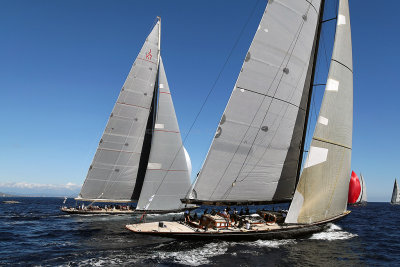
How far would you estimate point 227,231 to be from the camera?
56.0ft

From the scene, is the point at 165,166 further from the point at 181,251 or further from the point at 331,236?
the point at 331,236

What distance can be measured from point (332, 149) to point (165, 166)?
16256mm

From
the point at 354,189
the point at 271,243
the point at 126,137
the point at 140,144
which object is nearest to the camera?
the point at 271,243

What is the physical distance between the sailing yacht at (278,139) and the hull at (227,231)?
7cm

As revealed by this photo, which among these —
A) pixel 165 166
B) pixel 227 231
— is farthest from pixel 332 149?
pixel 165 166

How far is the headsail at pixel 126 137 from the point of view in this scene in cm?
3098

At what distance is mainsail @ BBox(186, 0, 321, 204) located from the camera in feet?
59.7

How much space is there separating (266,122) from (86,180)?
73.0 ft

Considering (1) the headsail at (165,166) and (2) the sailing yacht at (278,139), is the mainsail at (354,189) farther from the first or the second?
(1) the headsail at (165,166)

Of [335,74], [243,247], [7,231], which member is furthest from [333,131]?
[7,231]

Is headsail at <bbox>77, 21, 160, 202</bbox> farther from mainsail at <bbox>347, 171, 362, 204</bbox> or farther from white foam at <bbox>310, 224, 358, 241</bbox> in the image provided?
mainsail at <bbox>347, 171, 362, 204</bbox>

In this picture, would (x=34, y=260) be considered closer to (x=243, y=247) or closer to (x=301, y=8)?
(x=243, y=247)

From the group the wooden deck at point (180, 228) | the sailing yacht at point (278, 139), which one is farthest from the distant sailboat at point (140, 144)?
the wooden deck at point (180, 228)

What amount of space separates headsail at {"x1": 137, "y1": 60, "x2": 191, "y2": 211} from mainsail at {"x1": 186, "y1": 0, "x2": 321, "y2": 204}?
10.7 m
